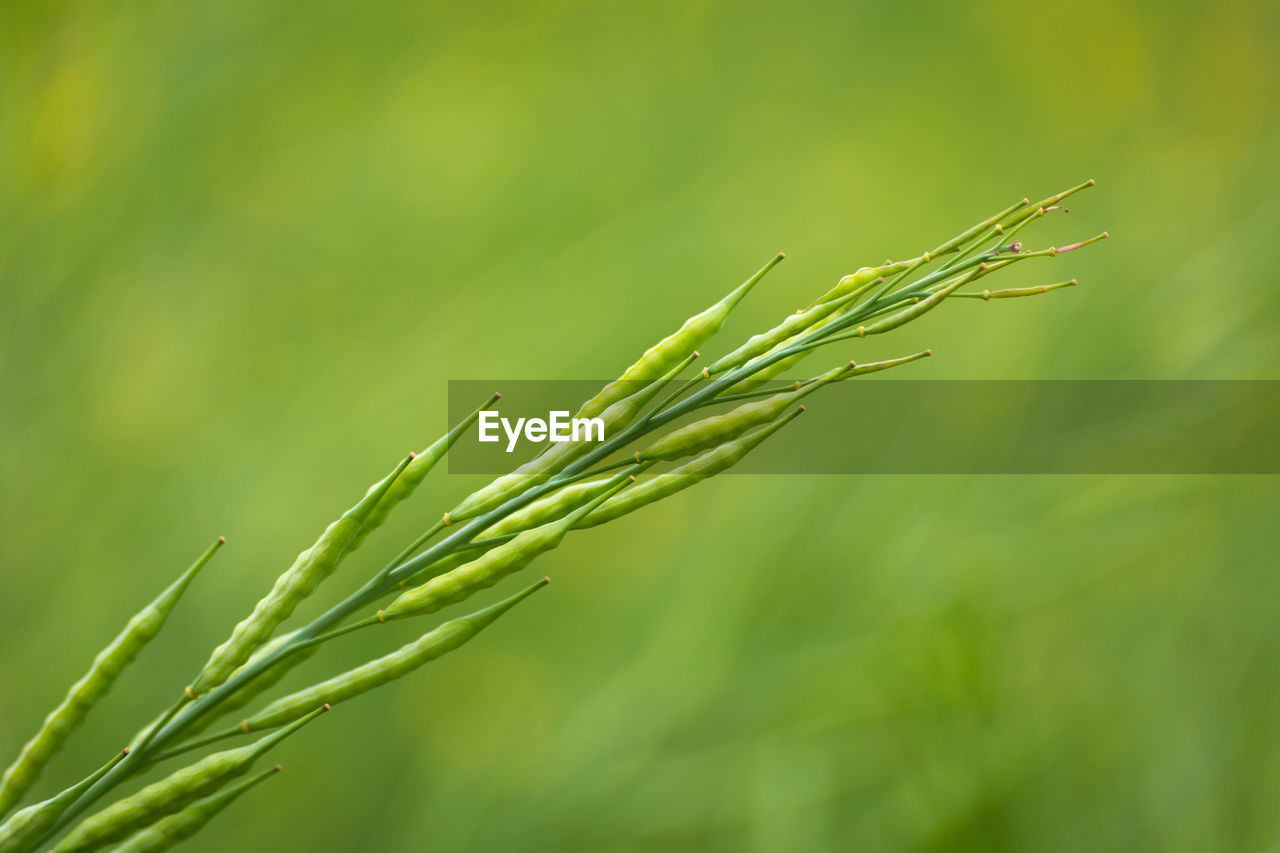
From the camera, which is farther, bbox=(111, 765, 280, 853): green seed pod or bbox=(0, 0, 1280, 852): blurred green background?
bbox=(0, 0, 1280, 852): blurred green background

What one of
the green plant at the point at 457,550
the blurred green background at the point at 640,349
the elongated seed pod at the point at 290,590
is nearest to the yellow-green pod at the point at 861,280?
the green plant at the point at 457,550

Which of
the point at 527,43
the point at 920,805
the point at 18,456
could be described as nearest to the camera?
the point at 920,805

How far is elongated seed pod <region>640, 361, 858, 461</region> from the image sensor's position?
218 millimetres

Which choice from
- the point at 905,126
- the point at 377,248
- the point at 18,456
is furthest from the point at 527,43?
the point at 18,456

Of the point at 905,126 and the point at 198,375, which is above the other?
the point at 905,126

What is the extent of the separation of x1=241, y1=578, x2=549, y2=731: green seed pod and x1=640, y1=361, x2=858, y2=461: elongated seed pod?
4 cm

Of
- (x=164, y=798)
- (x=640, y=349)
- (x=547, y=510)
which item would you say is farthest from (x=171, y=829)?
(x=640, y=349)

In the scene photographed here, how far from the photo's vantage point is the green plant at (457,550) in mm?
217

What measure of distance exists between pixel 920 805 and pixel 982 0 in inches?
26.6

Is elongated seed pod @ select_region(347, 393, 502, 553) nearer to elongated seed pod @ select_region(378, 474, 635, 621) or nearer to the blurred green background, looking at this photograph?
elongated seed pod @ select_region(378, 474, 635, 621)

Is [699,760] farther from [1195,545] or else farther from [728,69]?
[728,69]

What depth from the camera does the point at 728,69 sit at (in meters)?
0.87

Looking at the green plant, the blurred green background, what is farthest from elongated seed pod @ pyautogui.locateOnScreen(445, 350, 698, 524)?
the blurred green background

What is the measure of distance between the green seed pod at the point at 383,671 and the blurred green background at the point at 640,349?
1.55 ft
